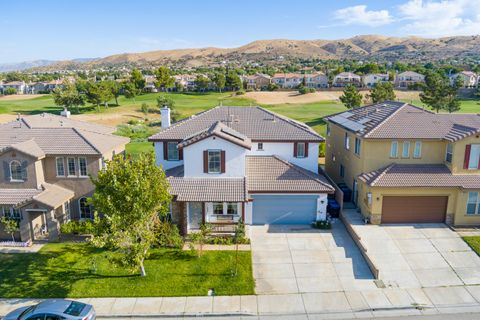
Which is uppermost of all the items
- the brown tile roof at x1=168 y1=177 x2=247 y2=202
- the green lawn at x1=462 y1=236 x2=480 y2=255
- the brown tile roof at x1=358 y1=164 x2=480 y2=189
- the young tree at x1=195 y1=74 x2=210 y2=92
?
the young tree at x1=195 y1=74 x2=210 y2=92

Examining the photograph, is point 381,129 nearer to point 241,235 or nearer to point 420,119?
point 420,119

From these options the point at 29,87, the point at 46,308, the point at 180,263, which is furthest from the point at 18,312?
the point at 29,87

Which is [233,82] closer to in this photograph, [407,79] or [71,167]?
[407,79]

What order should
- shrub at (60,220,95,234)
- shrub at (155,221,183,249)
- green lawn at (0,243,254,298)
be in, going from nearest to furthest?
green lawn at (0,243,254,298) → shrub at (155,221,183,249) → shrub at (60,220,95,234)

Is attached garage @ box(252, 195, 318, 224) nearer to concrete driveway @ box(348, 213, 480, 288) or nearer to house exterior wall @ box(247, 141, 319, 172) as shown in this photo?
concrete driveway @ box(348, 213, 480, 288)

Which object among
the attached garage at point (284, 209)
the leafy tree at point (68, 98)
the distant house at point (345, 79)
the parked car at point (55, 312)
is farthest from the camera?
the distant house at point (345, 79)

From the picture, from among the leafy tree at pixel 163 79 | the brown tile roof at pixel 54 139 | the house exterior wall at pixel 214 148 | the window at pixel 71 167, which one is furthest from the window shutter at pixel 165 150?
the leafy tree at pixel 163 79

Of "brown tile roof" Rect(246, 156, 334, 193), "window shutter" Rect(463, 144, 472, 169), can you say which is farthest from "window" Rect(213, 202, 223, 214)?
"window shutter" Rect(463, 144, 472, 169)

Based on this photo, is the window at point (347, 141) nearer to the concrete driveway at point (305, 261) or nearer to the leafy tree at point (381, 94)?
the concrete driveway at point (305, 261)
